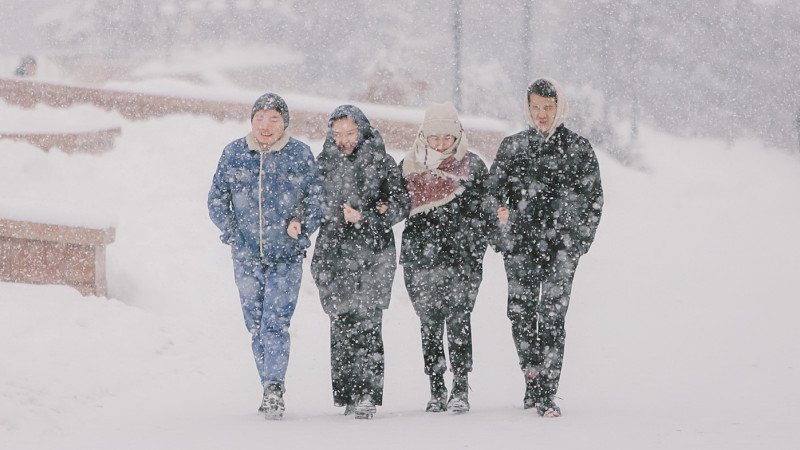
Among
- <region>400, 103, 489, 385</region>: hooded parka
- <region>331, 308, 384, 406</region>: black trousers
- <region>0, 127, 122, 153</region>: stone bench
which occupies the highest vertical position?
<region>0, 127, 122, 153</region>: stone bench

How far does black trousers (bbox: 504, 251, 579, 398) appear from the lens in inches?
226

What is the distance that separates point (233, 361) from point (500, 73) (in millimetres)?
35752

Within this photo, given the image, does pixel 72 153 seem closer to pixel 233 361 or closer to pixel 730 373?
pixel 233 361

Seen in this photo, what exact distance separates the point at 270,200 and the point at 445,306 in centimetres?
117

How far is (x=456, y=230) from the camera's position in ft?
19.5

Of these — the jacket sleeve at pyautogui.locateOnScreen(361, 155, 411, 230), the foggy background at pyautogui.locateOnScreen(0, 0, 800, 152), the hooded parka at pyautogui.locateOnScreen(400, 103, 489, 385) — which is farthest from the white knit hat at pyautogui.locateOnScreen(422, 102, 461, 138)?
the foggy background at pyautogui.locateOnScreen(0, 0, 800, 152)

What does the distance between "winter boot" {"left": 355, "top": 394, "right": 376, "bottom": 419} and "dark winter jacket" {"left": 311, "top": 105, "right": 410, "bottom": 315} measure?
0.52m

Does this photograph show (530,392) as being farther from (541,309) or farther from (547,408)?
(541,309)

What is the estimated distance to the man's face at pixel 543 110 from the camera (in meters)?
5.77

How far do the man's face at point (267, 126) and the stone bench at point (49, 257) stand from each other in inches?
104

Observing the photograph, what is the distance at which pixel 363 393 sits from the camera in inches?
231

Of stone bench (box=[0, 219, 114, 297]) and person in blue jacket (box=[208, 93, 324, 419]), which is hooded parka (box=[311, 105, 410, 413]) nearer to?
person in blue jacket (box=[208, 93, 324, 419])

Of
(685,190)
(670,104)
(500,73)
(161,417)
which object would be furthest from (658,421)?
(670,104)

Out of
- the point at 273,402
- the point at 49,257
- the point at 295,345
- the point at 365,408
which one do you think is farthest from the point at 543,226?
the point at 49,257
